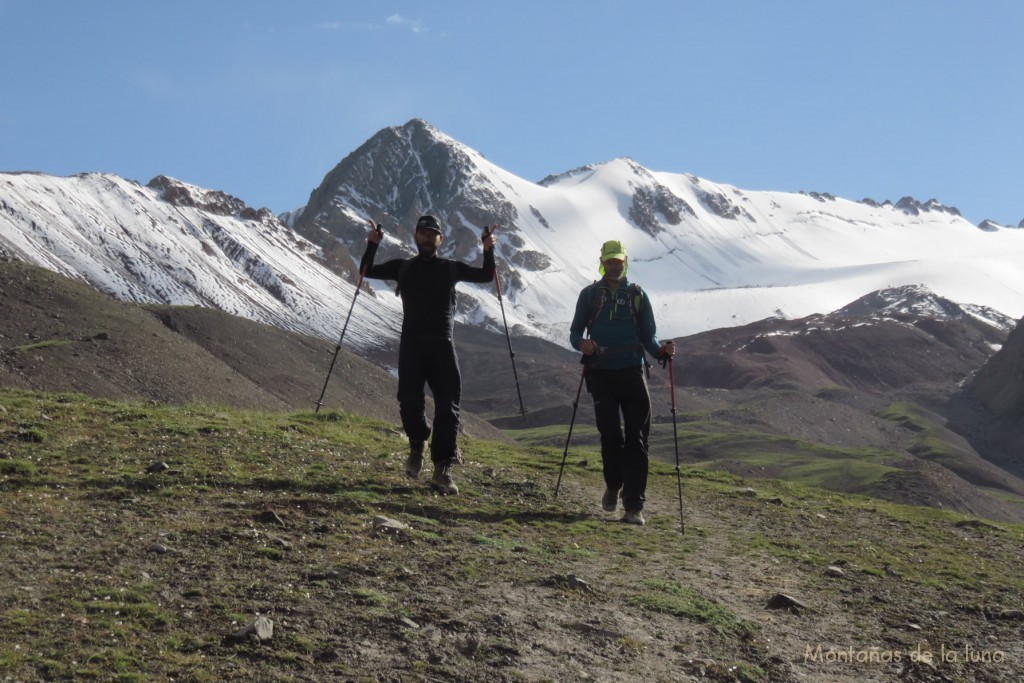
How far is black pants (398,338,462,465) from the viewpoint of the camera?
13484 mm

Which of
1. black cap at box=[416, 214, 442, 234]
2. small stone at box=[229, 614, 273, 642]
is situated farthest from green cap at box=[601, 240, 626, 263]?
small stone at box=[229, 614, 273, 642]

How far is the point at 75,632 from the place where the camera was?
7.05 m

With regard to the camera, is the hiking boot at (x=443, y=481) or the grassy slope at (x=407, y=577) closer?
the grassy slope at (x=407, y=577)

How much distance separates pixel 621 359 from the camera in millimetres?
13578

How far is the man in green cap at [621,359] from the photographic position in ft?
44.7

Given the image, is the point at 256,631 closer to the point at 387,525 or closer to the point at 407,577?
the point at 407,577

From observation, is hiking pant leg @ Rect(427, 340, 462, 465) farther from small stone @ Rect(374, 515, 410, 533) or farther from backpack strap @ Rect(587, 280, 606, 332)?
small stone @ Rect(374, 515, 410, 533)

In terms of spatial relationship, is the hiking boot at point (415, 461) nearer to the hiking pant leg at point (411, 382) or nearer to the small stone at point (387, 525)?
the hiking pant leg at point (411, 382)

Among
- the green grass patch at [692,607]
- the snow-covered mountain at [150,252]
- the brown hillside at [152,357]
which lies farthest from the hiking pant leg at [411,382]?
the snow-covered mountain at [150,252]

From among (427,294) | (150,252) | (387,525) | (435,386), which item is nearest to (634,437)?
(435,386)

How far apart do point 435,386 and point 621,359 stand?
2.38 metres

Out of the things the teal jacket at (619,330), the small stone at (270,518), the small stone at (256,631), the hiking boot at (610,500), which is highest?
the teal jacket at (619,330)

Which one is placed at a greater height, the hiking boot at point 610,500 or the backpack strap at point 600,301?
the backpack strap at point 600,301

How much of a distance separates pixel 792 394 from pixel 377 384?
83.1m
